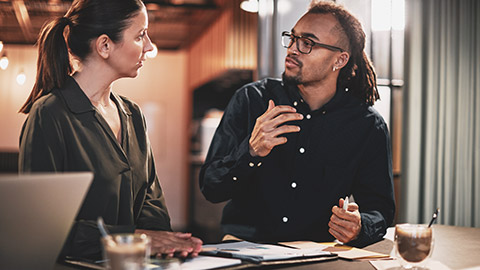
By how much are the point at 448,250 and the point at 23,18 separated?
605 cm

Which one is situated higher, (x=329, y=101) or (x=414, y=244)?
(x=329, y=101)

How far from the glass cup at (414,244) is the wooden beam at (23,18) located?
5.41 m

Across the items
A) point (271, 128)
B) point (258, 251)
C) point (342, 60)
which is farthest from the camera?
point (342, 60)

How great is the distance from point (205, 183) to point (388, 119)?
1.65 meters

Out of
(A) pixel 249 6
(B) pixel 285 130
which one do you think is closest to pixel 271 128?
(B) pixel 285 130

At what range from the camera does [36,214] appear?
3.35ft

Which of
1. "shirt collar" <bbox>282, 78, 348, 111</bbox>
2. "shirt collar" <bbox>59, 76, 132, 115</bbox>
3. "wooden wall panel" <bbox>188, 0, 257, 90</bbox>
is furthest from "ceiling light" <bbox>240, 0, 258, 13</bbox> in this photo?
"shirt collar" <bbox>59, 76, 132, 115</bbox>

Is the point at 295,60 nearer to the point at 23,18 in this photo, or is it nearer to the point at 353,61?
the point at 353,61

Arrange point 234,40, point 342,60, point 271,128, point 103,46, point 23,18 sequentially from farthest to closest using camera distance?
point 23,18 → point 234,40 → point 342,60 → point 271,128 → point 103,46

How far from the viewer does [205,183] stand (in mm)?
2105

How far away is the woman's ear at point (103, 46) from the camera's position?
1714 millimetres

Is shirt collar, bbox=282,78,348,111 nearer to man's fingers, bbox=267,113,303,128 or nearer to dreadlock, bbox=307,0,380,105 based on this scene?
dreadlock, bbox=307,0,380,105

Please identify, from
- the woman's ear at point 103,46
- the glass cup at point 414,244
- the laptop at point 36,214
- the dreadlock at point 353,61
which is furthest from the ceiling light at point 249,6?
the laptop at point 36,214

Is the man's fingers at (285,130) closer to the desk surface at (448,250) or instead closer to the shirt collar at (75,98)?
the desk surface at (448,250)
